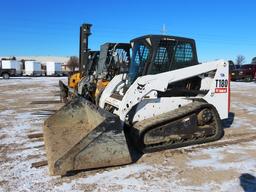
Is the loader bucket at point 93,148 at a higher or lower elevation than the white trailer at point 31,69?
lower

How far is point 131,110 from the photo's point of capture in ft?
→ 20.0

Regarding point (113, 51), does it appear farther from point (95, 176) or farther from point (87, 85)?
point (95, 176)

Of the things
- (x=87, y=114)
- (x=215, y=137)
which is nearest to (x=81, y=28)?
(x=87, y=114)

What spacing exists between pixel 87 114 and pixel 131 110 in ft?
3.88

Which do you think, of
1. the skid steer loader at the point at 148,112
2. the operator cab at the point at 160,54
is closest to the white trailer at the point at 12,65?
the skid steer loader at the point at 148,112

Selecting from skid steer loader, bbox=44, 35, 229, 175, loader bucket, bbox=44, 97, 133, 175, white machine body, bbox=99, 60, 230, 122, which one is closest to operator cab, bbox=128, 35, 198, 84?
skid steer loader, bbox=44, 35, 229, 175

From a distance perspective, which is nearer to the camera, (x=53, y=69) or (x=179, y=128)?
(x=179, y=128)

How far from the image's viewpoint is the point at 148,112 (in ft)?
20.5

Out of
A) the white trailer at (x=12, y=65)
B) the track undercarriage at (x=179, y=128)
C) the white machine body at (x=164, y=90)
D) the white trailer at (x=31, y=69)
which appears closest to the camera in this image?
the track undercarriage at (x=179, y=128)

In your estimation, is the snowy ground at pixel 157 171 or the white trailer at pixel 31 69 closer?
the snowy ground at pixel 157 171

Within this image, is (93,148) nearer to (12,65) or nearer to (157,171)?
(157,171)

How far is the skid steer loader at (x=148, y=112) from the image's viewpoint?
16.8ft

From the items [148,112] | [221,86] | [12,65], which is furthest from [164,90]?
[12,65]

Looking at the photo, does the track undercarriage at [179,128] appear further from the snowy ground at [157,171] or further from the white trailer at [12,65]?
the white trailer at [12,65]
